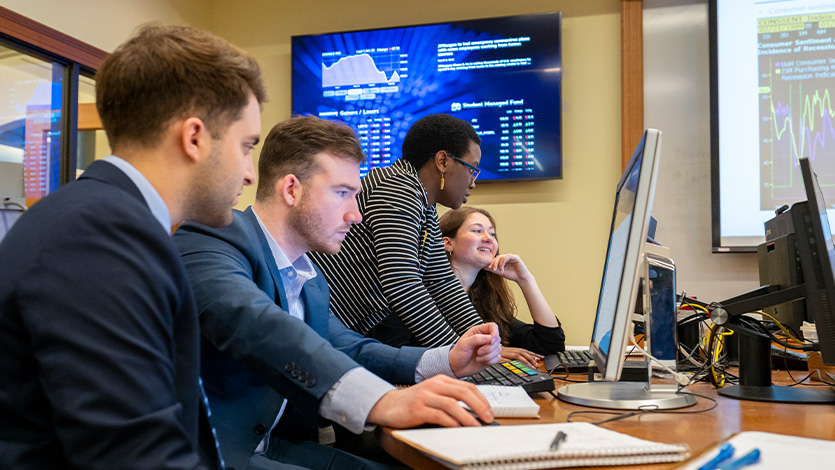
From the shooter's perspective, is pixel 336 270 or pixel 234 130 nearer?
pixel 234 130

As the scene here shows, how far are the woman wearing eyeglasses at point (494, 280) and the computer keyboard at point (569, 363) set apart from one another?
56cm

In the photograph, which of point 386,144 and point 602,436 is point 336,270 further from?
point 386,144

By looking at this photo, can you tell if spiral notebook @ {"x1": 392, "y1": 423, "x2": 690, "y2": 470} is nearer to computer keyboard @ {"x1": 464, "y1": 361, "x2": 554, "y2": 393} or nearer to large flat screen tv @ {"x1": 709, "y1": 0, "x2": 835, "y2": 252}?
computer keyboard @ {"x1": 464, "y1": 361, "x2": 554, "y2": 393}

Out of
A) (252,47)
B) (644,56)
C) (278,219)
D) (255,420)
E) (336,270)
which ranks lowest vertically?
(255,420)

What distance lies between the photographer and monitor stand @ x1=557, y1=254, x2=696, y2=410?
1133mm

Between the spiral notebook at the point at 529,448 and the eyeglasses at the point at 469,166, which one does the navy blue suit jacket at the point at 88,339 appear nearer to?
the spiral notebook at the point at 529,448

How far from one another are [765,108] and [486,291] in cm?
168

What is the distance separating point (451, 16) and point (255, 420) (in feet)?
10.3

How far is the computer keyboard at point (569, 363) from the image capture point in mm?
1700

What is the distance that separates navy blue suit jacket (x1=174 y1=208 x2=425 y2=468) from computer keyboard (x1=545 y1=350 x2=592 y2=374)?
1.76 ft

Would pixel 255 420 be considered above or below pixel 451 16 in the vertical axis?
below

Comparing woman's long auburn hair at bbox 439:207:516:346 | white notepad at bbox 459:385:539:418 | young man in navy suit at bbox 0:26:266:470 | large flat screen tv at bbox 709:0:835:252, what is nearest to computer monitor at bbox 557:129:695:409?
white notepad at bbox 459:385:539:418

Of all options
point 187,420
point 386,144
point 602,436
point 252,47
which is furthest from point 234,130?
point 252,47

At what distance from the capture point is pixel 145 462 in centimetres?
60
